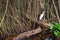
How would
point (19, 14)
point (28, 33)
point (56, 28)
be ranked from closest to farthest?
point (56, 28)
point (28, 33)
point (19, 14)

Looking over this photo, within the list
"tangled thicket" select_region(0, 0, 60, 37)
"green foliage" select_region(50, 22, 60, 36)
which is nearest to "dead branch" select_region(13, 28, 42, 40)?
"tangled thicket" select_region(0, 0, 60, 37)

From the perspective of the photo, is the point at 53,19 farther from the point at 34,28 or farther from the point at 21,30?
the point at 21,30

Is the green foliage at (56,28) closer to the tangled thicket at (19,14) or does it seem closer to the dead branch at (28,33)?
the dead branch at (28,33)

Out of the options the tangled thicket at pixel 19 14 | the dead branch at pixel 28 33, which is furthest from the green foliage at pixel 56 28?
the tangled thicket at pixel 19 14

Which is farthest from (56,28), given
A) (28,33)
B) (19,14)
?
(19,14)

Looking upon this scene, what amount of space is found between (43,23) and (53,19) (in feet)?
0.91

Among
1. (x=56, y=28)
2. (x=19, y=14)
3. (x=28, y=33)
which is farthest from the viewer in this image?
(x=19, y=14)

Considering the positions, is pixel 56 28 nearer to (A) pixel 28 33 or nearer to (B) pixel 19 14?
(A) pixel 28 33

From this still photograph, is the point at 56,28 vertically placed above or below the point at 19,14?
below

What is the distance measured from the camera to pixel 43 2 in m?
3.01

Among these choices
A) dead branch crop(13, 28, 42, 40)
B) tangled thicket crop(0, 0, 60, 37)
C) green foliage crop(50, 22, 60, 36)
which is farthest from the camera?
tangled thicket crop(0, 0, 60, 37)

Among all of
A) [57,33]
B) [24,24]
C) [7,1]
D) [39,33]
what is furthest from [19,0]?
[57,33]

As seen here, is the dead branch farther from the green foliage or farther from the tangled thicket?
the green foliage

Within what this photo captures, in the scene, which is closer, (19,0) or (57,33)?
(57,33)
